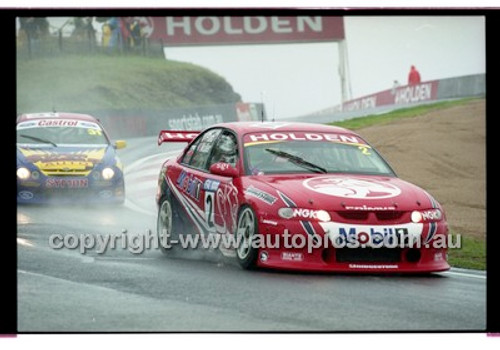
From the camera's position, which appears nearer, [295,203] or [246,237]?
[295,203]

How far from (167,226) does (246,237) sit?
103 centimetres

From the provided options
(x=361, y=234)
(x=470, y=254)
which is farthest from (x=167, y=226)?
(x=470, y=254)

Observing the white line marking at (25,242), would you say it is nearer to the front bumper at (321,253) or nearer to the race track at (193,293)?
the race track at (193,293)

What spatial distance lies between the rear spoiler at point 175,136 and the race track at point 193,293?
0.81 meters

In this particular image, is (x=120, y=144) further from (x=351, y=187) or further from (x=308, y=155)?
(x=351, y=187)

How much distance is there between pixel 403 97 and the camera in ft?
36.4

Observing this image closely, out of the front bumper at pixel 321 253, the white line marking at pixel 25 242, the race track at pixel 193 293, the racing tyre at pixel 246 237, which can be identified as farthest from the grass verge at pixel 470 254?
the white line marking at pixel 25 242

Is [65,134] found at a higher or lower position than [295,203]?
higher

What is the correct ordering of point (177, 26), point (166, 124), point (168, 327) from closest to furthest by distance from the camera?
point (168, 327), point (177, 26), point (166, 124)

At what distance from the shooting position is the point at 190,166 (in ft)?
37.0

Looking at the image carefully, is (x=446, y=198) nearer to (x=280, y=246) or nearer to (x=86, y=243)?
(x=280, y=246)

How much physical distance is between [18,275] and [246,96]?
2272 millimetres

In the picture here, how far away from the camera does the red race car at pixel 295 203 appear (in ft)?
32.9

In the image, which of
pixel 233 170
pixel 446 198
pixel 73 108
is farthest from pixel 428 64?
pixel 73 108
